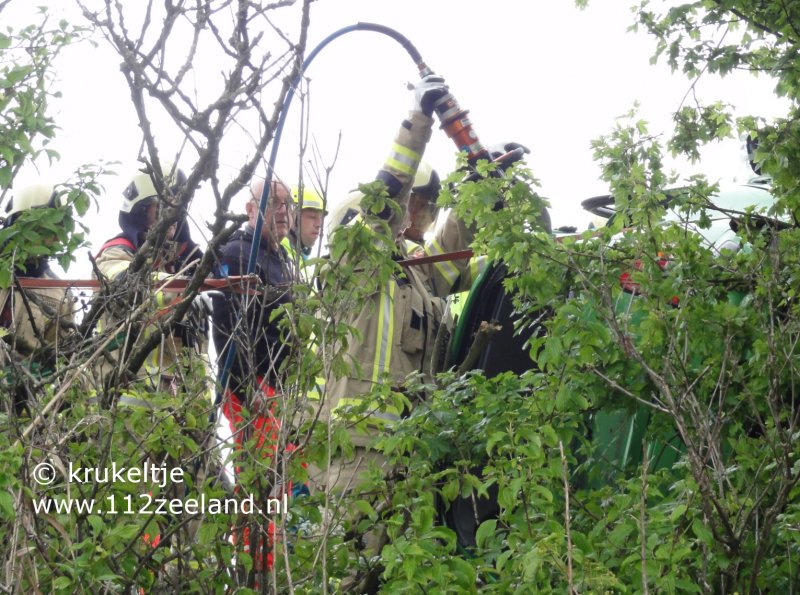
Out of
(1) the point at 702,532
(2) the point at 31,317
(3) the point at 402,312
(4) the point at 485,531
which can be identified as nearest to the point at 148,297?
(2) the point at 31,317

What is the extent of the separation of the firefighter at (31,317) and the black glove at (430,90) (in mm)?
1635

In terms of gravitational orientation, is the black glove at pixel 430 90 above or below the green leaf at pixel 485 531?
above

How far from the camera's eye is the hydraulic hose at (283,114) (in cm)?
413

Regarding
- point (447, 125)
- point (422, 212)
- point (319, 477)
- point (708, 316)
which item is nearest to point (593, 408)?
point (708, 316)

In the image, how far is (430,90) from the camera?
230 inches

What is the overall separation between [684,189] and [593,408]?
817 mm

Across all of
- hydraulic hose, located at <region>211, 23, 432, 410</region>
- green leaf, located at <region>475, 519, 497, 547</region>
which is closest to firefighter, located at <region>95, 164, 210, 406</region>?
hydraulic hose, located at <region>211, 23, 432, 410</region>

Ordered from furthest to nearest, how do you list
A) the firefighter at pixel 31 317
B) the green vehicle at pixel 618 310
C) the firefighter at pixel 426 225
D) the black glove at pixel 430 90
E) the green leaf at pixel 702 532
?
the firefighter at pixel 426 225 → the black glove at pixel 430 90 → the green vehicle at pixel 618 310 → the firefighter at pixel 31 317 → the green leaf at pixel 702 532

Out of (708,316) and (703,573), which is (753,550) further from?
(708,316)

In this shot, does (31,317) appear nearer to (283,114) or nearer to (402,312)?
(283,114)

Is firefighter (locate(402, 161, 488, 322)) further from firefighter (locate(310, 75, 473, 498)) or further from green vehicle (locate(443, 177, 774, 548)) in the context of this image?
green vehicle (locate(443, 177, 774, 548))

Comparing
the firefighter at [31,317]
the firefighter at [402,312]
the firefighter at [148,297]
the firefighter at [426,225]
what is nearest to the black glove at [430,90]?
the firefighter at [402,312]

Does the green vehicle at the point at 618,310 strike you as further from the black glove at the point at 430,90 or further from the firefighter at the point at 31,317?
the firefighter at the point at 31,317

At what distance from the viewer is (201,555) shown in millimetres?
4047
